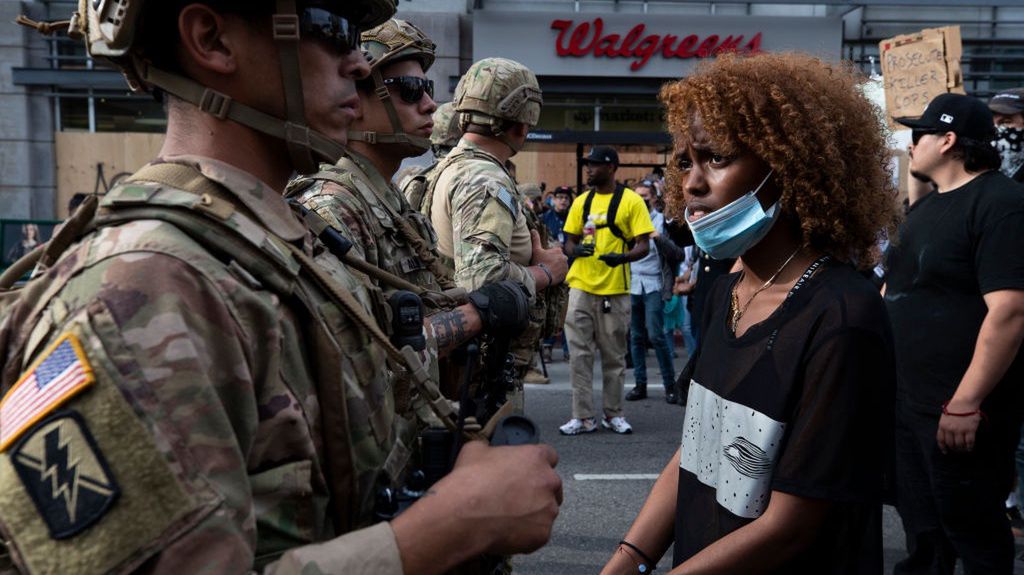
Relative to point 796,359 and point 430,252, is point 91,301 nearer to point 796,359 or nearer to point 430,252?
point 796,359

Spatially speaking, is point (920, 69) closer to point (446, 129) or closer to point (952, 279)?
point (952, 279)

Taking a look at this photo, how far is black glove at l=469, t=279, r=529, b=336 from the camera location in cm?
290

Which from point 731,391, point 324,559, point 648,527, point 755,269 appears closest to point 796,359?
point 731,391

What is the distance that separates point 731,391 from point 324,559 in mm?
1099

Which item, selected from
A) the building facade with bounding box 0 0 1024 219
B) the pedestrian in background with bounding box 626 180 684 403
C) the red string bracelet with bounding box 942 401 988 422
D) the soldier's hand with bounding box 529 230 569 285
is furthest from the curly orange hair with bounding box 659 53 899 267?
the building facade with bounding box 0 0 1024 219

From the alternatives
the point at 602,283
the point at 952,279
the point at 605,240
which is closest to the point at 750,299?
the point at 952,279

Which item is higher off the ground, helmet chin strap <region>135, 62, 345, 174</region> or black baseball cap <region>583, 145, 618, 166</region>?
black baseball cap <region>583, 145, 618, 166</region>

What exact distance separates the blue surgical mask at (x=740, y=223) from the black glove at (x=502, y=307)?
945 mm

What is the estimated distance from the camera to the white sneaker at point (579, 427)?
7125 mm

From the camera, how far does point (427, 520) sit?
1.17 metres

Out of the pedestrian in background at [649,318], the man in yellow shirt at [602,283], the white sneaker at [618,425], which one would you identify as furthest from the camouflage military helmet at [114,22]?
the pedestrian in background at [649,318]

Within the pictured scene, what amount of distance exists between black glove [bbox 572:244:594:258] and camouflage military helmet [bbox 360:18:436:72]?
413 centimetres

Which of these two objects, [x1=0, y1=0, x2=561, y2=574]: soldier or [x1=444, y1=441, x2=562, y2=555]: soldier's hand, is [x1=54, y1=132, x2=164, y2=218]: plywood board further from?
[x1=444, y1=441, x2=562, y2=555]: soldier's hand

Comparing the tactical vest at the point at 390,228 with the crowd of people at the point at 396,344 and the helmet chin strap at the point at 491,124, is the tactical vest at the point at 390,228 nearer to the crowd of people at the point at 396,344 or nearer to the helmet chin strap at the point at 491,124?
the crowd of people at the point at 396,344
